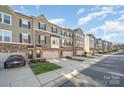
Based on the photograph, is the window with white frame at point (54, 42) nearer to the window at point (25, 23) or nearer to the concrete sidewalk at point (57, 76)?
the window at point (25, 23)

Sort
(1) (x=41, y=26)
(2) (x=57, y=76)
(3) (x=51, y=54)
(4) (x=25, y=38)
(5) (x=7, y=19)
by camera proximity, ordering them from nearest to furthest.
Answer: (2) (x=57, y=76)
(5) (x=7, y=19)
(4) (x=25, y=38)
(1) (x=41, y=26)
(3) (x=51, y=54)

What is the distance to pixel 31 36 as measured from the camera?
967 inches

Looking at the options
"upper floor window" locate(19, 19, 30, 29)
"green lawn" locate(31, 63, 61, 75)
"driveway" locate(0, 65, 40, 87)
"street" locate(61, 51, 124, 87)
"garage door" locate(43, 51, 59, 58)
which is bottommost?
"street" locate(61, 51, 124, 87)

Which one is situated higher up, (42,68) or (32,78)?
(42,68)

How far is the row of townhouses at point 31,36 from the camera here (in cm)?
1978

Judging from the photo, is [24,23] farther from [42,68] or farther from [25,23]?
[42,68]

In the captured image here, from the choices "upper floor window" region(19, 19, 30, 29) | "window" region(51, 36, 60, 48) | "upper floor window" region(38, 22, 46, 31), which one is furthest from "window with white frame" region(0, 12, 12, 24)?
"window" region(51, 36, 60, 48)

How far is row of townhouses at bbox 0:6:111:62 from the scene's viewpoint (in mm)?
19781

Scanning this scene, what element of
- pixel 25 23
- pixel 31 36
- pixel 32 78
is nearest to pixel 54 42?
pixel 31 36

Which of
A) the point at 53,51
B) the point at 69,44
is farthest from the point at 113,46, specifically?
the point at 53,51

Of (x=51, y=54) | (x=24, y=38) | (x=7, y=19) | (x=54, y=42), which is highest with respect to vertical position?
(x=7, y=19)

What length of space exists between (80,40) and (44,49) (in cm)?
2099

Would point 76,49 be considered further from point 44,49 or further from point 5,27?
point 5,27

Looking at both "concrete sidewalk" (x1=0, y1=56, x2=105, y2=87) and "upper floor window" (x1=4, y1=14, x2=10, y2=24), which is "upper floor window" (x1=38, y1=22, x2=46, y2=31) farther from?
"concrete sidewalk" (x1=0, y1=56, x2=105, y2=87)
